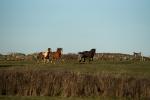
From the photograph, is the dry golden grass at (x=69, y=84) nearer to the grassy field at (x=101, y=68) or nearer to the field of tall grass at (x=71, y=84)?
the field of tall grass at (x=71, y=84)

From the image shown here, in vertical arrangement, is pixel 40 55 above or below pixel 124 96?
above

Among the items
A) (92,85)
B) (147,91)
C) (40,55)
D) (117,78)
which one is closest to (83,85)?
(92,85)

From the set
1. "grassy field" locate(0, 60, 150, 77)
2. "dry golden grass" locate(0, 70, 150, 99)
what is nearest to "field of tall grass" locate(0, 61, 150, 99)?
"dry golden grass" locate(0, 70, 150, 99)

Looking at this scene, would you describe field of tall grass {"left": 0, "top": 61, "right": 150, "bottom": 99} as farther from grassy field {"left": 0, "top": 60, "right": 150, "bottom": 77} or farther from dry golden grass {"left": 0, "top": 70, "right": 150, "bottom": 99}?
grassy field {"left": 0, "top": 60, "right": 150, "bottom": 77}

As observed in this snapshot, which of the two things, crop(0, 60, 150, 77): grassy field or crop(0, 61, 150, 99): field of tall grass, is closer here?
crop(0, 61, 150, 99): field of tall grass

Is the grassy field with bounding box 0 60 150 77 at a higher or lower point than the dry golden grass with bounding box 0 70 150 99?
higher

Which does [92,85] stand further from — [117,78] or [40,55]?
[40,55]

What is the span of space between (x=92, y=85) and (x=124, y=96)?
212 centimetres

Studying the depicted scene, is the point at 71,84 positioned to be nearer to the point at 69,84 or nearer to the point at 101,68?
the point at 69,84

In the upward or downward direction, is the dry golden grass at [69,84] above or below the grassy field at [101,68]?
below

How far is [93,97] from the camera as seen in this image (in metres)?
25.9

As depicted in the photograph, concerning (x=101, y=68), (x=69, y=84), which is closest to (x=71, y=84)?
(x=69, y=84)

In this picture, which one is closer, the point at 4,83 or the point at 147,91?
the point at 147,91

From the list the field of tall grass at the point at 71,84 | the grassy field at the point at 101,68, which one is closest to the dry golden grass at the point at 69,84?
the field of tall grass at the point at 71,84
